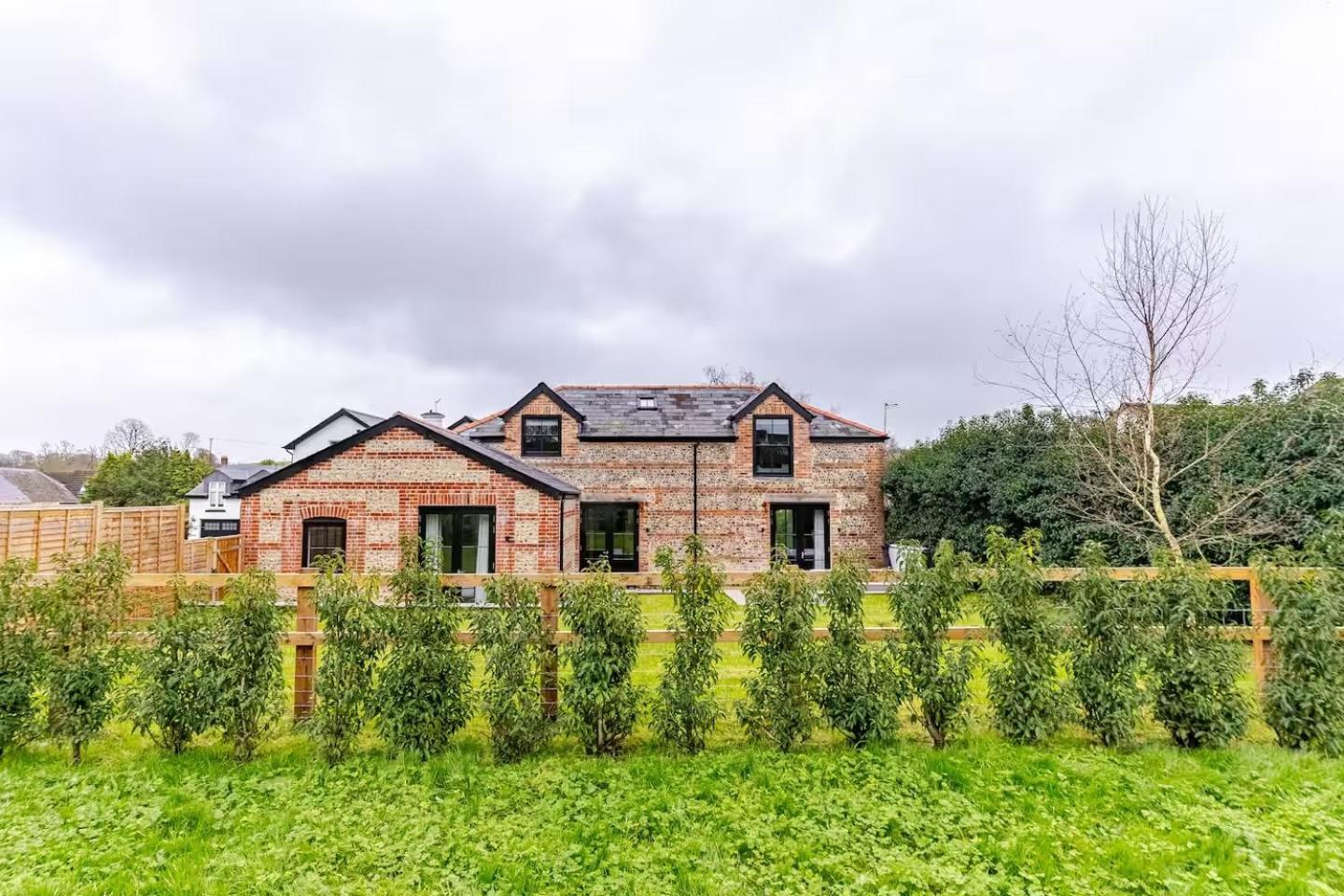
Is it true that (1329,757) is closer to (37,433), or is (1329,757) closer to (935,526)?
(935,526)

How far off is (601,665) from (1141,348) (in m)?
8.17

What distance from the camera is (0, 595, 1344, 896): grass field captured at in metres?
2.70

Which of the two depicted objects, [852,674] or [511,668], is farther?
[852,674]

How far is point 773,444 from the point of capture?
56.8 ft

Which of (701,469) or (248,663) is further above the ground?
(701,469)

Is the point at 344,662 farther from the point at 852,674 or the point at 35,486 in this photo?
the point at 35,486

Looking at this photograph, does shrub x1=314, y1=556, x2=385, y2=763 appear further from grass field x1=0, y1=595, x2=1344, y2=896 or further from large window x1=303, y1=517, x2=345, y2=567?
large window x1=303, y1=517, x2=345, y2=567

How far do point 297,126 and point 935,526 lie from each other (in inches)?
654

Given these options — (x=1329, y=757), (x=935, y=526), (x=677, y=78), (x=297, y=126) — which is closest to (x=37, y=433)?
(x=297, y=126)

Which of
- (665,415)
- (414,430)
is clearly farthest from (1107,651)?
(665,415)

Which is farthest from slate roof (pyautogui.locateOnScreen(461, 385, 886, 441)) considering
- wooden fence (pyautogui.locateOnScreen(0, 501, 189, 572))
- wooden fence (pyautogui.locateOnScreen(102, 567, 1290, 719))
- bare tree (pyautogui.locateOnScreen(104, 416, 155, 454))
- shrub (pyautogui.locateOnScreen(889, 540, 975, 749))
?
bare tree (pyautogui.locateOnScreen(104, 416, 155, 454))

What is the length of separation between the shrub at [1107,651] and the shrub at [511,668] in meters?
4.09

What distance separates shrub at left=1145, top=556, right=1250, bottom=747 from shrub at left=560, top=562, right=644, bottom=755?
13.0 feet

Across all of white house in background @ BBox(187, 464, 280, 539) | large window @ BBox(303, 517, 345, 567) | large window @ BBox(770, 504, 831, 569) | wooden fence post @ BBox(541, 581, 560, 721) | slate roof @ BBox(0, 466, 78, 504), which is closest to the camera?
wooden fence post @ BBox(541, 581, 560, 721)
